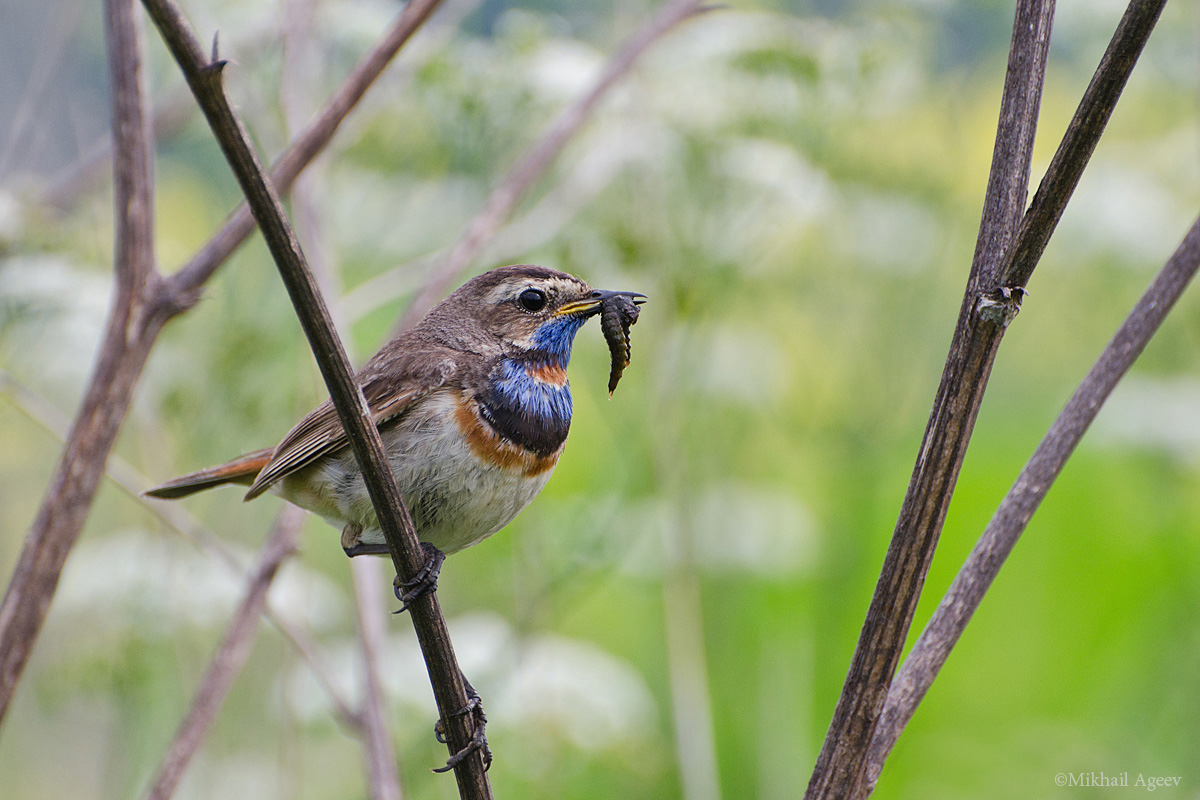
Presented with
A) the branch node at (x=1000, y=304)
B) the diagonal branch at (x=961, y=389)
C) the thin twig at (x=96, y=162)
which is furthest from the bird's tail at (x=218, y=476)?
the branch node at (x=1000, y=304)

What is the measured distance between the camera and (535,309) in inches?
73.0

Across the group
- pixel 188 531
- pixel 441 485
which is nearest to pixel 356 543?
pixel 441 485

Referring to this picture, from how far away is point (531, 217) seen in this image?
2.94 meters

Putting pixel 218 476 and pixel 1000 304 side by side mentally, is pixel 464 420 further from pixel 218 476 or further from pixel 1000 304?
pixel 1000 304

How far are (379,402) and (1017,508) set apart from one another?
1.02 metres

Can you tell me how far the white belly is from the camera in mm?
1671

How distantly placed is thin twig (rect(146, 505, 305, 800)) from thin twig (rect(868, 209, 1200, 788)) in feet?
3.66

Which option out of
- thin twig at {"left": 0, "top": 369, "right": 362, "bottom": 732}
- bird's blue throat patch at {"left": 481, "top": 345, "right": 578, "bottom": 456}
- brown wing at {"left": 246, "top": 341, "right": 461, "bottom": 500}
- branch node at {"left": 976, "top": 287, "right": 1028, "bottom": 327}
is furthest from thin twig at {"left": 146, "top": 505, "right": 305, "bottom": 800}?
branch node at {"left": 976, "top": 287, "right": 1028, "bottom": 327}

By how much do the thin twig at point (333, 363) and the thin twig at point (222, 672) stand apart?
2.22 feet

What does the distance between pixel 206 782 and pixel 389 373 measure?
6.63 ft

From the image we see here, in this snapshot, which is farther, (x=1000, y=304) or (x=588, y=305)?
(x=588, y=305)

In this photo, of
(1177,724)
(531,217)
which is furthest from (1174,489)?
(531,217)

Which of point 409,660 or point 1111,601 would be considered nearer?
point 409,660

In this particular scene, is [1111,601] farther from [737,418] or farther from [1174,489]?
[737,418]
